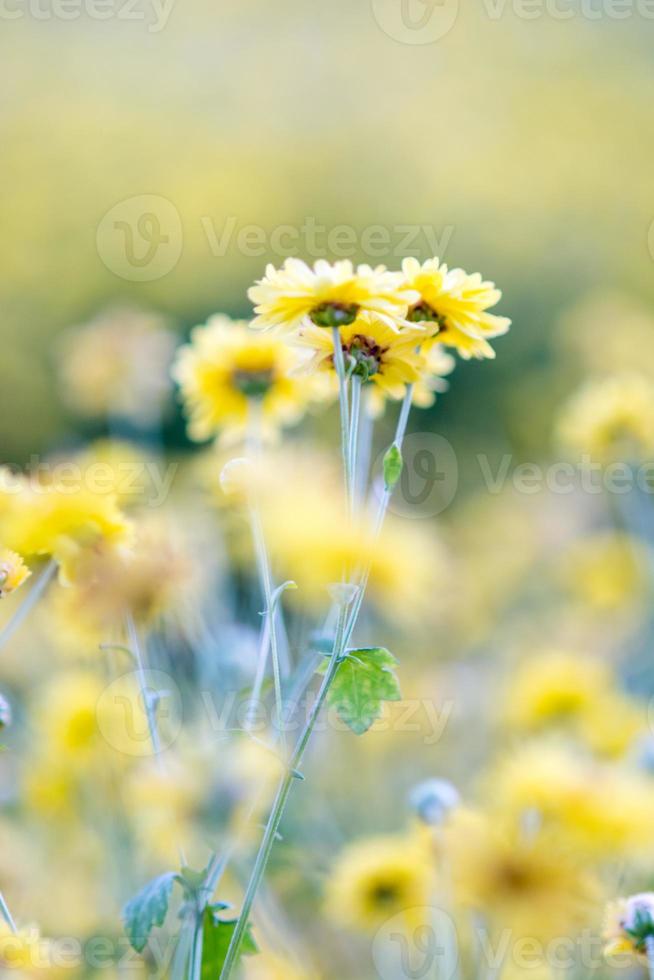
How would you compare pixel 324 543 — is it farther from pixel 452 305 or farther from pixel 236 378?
pixel 236 378

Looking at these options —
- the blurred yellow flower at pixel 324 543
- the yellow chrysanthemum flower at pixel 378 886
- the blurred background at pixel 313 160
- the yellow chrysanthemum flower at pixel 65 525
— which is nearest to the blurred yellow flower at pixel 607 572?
the blurred yellow flower at pixel 324 543

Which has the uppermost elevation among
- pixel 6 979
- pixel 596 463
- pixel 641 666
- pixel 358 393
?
pixel 358 393

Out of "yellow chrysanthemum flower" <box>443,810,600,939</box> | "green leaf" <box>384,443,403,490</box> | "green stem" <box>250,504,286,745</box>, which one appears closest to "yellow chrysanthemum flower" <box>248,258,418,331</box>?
"green leaf" <box>384,443,403,490</box>

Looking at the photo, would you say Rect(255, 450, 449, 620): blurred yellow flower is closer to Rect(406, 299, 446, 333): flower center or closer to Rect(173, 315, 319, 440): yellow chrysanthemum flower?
Rect(173, 315, 319, 440): yellow chrysanthemum flower

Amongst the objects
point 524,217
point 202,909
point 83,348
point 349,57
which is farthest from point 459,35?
point 202,909

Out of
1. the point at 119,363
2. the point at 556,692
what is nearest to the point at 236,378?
the point at 556,692

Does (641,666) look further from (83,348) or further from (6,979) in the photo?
(6,979)
